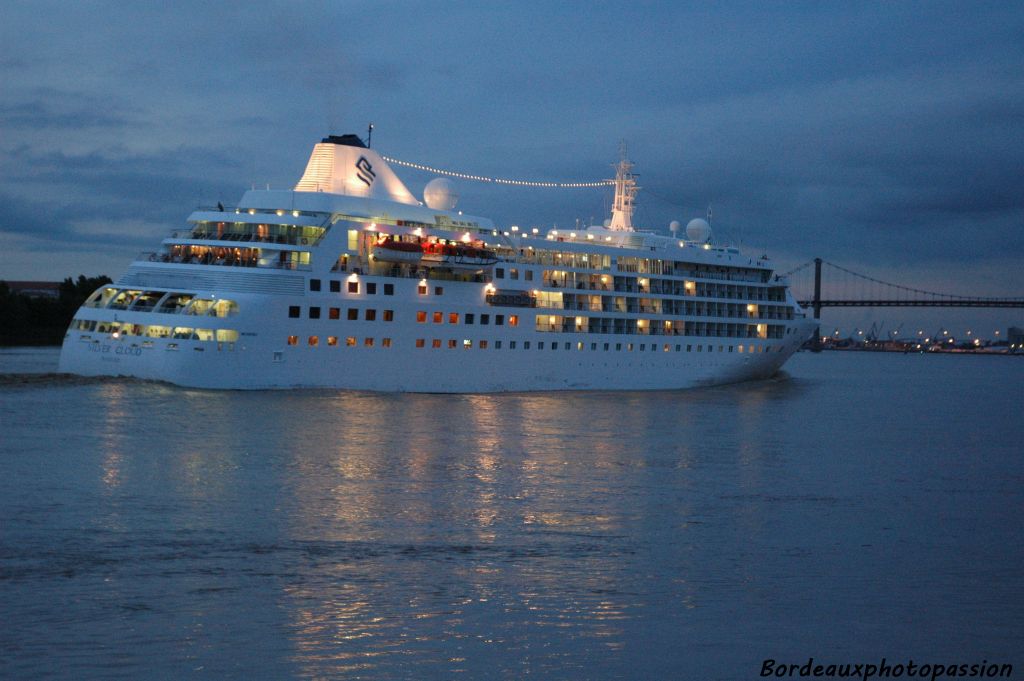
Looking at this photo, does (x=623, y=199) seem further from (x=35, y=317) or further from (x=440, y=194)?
(x=35, y=317)

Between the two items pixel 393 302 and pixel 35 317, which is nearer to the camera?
pixel 393 302

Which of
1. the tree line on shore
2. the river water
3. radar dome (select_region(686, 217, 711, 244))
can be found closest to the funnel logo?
the river water

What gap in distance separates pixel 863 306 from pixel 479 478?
483ft

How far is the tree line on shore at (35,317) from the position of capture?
10175 centimetres

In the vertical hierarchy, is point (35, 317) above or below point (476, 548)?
above

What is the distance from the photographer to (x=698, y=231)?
71.0 m

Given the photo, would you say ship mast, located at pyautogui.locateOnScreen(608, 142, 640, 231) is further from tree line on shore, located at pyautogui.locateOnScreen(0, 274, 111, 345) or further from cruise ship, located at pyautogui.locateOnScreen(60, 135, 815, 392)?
tree line on shore, located at pyautogui.locateOnScreen(0, 274, 111, 345)

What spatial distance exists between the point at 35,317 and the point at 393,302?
6924 centimetres

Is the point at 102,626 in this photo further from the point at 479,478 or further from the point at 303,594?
the point at 479,478

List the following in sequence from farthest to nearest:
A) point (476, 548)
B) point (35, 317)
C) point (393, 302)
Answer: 1. point (35, 317)
2. point (393, 302)
3. point (476, 548)

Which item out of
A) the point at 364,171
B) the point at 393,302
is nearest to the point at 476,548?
the point at 393,302

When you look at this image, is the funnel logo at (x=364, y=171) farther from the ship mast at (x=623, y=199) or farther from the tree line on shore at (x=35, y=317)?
the tree line on shore at (x=35, y=317)

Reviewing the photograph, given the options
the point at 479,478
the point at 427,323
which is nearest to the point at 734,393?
the point at 427,323

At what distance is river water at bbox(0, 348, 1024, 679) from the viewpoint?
565 inches
